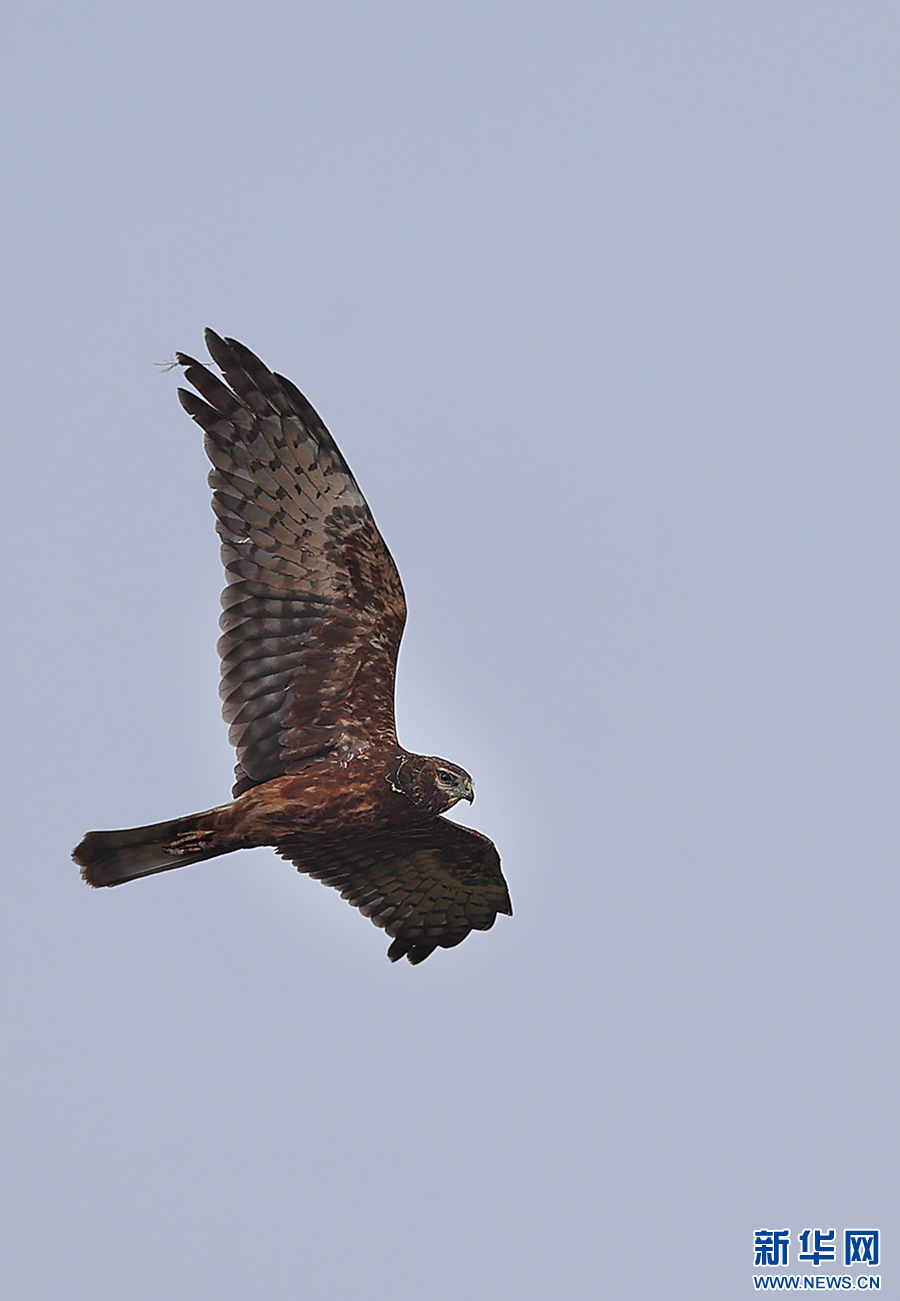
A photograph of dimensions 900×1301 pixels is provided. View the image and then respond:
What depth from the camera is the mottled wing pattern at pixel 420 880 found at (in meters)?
19.3

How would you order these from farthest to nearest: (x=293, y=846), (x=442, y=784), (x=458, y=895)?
(x=458, y=895) < (x=293, y=846) < (x=442, y=784)

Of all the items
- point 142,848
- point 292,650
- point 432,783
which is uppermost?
point 292,650

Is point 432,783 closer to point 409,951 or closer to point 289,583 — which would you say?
point 289,583

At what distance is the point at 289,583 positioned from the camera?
58.6ft

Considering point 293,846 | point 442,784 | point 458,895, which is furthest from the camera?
point 458,895

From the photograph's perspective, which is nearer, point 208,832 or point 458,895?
point 208,832

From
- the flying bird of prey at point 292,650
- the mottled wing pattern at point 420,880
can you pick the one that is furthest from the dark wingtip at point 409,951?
the flying bird of prey at point 292,650

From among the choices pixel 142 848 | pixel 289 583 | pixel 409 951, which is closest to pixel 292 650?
pixel 289 583

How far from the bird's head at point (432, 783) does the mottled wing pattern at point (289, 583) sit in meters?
0.56

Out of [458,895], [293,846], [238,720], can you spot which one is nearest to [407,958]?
[458,895]

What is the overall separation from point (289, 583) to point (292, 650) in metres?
0.56

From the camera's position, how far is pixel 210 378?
17422 mm

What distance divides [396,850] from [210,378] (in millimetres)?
4752

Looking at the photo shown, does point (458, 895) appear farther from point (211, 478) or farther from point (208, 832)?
point (211, 478)
